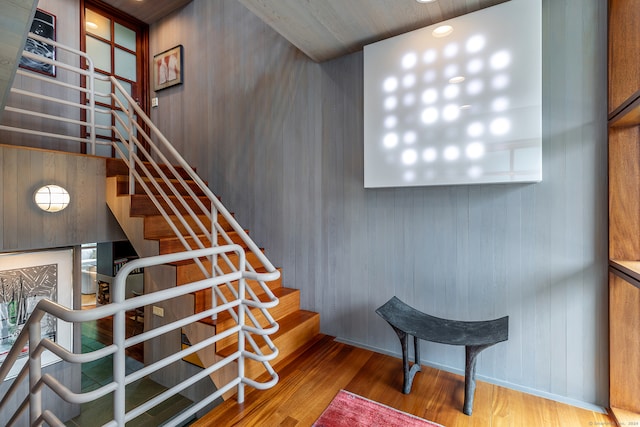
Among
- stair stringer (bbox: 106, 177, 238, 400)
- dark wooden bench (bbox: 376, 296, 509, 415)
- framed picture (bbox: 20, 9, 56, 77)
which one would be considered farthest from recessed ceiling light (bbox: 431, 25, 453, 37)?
framed picture (bbox: 20, 9, 56, 77)

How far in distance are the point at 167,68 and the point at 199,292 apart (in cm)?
313

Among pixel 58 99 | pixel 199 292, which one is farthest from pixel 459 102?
pixel 58 99

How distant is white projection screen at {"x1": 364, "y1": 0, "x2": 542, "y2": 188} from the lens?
1.75 meters

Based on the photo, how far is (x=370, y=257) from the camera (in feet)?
7.91

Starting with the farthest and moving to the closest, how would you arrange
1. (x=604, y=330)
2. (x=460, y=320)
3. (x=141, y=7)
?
1. (x=141, y=7)
2. (x=460, y=320)
3. (x=604, y=330)

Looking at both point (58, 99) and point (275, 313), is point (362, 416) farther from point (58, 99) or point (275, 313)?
point (58, 99)

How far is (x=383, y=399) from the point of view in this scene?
1.79 meters

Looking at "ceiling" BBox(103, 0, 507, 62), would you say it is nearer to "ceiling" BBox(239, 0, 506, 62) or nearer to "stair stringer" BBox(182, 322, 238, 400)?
"ceiling" BBox(239, 0, 506, 62)

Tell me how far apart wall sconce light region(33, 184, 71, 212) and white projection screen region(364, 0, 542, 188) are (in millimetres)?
2254

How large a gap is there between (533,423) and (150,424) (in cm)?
297

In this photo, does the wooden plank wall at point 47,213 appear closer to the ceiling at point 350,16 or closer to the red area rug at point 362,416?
the ceiling at point 350,16

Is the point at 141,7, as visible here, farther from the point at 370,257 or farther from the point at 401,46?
the point at 370,257

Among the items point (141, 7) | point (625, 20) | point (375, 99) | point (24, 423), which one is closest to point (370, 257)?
point (375, 99)

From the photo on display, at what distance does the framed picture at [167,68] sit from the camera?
373 centimetres
